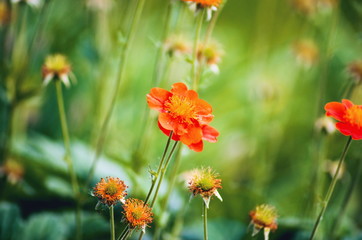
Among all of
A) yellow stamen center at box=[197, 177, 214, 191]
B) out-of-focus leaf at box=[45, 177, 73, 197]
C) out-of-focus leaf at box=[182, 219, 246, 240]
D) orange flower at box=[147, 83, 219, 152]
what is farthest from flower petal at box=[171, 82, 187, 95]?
out-of-focus leaf at box=[45, 177, 73, 197]

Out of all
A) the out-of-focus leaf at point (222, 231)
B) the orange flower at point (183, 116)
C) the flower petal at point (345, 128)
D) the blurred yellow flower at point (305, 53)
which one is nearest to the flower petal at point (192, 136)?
the orange flower at point (183, 116)

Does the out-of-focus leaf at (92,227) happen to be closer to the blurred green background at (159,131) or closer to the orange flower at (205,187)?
the blurred green background at (159,131)

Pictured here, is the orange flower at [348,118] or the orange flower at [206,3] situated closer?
the orange flower at [348,118]

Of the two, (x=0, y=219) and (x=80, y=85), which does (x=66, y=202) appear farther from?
(x=80, y=85)

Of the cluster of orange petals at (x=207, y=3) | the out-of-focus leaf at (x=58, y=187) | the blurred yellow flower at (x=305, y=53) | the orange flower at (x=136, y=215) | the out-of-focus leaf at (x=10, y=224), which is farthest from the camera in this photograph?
the blurred yellow flower at (x=305, y=53)

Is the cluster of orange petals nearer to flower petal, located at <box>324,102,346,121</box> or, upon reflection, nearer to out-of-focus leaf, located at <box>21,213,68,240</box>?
flower petal, located at <box>324,102,346,121</box>

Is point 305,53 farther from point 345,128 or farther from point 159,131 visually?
point 345,128

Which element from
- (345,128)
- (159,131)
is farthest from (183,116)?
(159,131)

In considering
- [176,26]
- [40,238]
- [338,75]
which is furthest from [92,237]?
[338,75]
